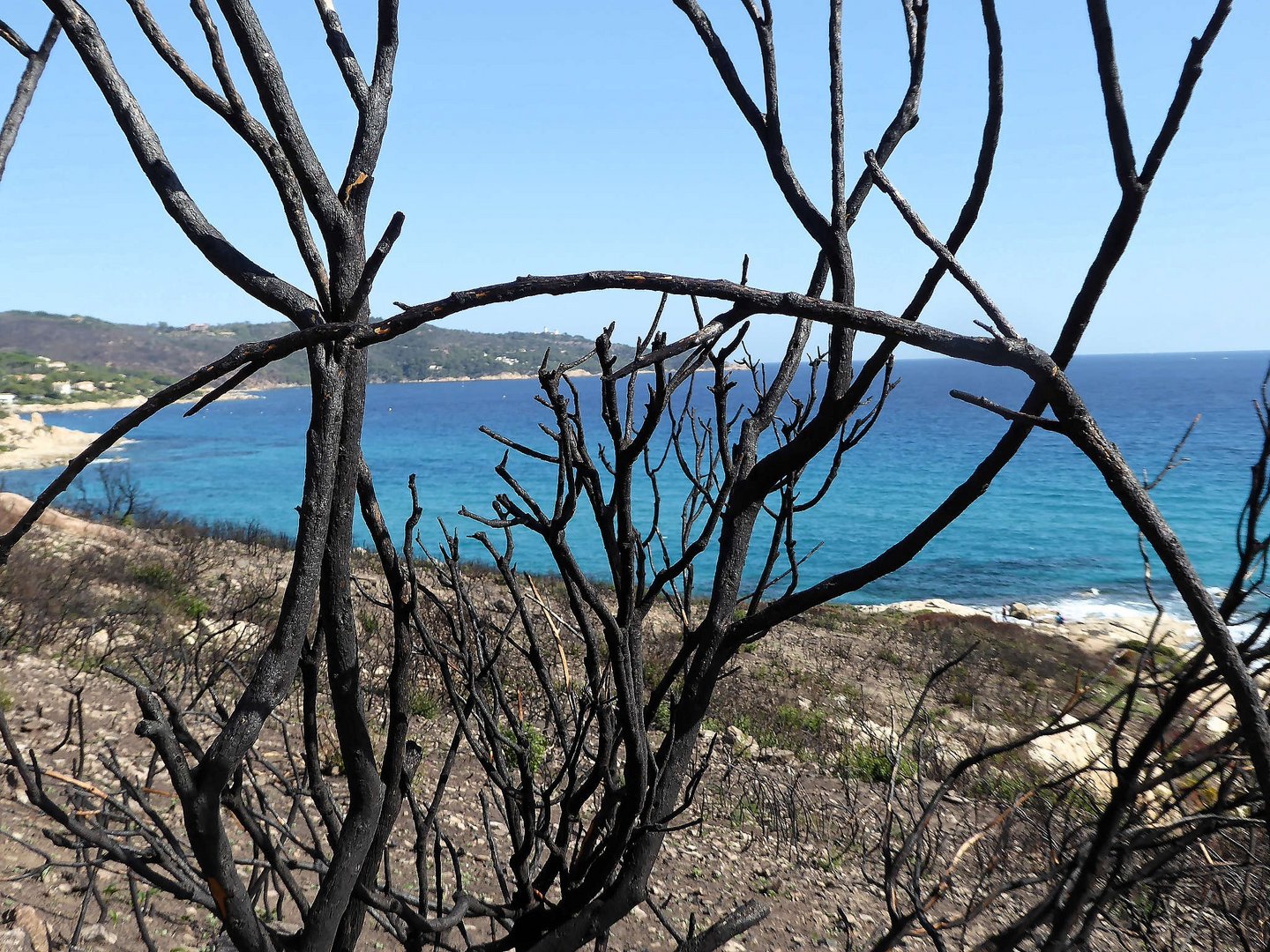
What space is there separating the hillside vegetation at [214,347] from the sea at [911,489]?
59.5 ft

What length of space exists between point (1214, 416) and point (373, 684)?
8146 centimetres

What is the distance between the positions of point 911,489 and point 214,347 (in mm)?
105337

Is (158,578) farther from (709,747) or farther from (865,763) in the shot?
(709,747)

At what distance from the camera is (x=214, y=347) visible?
117m

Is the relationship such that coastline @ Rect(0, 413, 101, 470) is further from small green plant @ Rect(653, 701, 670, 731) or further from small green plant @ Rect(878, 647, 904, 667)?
small green plant @ Rect(653, 701, 670, 731)

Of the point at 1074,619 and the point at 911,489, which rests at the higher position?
the point at 911,489

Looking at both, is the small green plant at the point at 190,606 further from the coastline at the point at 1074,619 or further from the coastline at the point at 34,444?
the coastline at the point at 34,444

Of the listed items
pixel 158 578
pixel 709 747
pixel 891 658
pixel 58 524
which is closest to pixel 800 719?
pixel 891 658

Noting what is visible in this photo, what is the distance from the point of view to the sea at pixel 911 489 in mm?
23812

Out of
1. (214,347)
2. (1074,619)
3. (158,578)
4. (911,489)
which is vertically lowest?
(1074,619)

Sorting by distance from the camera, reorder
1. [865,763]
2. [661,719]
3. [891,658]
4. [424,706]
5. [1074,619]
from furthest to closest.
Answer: [1074,619], [891,658], [865,763], [424,706], [661,719]

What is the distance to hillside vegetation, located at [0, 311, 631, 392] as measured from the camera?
339 feet

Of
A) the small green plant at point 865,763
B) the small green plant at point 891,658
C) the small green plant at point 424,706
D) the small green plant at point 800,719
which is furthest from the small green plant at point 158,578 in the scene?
the small green plant at point 891,658

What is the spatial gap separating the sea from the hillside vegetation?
59.5ft
